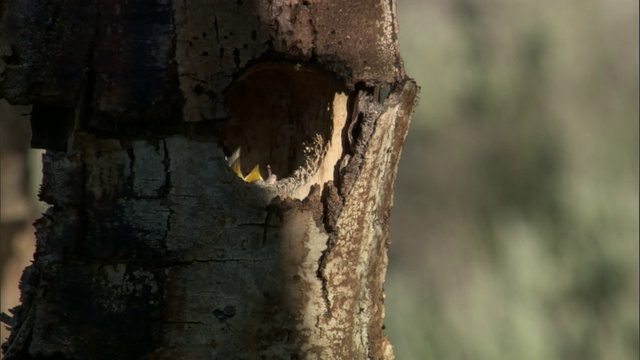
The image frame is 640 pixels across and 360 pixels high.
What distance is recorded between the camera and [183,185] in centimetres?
165

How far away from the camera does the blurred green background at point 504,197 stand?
5.52 m

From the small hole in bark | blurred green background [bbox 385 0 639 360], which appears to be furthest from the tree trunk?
blurred green background [bbox 385 0 639 360]

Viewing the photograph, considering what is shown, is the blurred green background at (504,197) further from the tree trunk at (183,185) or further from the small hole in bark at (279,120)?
the tree trunk at (183,185)

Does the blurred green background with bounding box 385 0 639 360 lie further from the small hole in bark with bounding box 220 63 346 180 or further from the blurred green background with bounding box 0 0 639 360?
the small hole in bark with bounding box 220 63 346 180

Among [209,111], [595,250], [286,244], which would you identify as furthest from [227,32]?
[595,250]

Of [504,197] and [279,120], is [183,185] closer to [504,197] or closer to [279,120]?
[279,120]

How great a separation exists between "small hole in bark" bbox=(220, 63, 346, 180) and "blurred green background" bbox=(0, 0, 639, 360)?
3621 mm

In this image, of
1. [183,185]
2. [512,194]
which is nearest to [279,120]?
[183,185]

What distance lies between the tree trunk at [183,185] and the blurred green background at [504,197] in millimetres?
3740

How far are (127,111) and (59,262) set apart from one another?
252 mm

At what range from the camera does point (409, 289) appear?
5590 mm

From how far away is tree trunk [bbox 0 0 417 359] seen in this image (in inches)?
63.8

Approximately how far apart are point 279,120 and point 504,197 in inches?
155

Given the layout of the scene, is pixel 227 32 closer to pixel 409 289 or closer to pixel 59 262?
pixel 59 262
